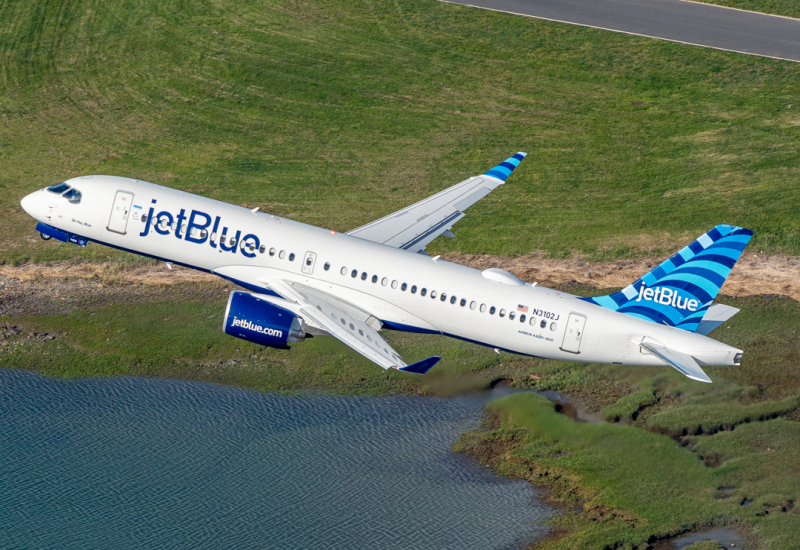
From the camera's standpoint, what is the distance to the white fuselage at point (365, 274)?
4841 centimetres

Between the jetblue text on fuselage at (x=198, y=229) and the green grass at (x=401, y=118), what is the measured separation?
1138 cm

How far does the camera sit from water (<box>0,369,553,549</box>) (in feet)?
149

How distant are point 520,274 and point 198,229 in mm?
21041

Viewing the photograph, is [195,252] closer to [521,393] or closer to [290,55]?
[521,393]

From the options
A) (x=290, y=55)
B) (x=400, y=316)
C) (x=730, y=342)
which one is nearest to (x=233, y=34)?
(x=290, y=55)

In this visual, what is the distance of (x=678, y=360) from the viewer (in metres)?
45.7

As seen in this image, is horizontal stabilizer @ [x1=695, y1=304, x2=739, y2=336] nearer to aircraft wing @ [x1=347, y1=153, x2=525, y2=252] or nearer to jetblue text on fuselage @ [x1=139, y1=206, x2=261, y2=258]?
aircraft wing @ [x1=347, y1=153, x2=525, y2=252]

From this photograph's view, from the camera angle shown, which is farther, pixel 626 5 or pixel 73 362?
pixel 626 5

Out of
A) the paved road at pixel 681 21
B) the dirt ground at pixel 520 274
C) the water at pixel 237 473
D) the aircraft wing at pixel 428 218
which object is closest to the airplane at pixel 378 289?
the aircraft wing at pixel 428 218

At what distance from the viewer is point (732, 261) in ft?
153

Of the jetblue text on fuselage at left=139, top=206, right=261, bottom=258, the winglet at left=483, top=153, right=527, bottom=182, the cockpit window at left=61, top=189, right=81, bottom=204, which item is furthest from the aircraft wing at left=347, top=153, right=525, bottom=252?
the cockpit window at left=61, top=189, right=81, bottom=204

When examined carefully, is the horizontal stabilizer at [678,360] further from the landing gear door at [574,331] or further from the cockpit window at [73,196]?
the cockpit window at [73,196]

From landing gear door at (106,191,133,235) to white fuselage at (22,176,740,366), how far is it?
2.5 inches

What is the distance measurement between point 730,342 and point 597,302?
1012cm
